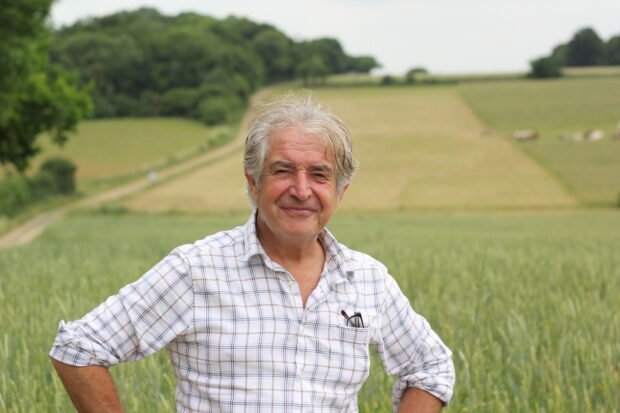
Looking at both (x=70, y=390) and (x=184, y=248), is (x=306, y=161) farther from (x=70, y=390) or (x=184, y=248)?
(x=70, y=390)

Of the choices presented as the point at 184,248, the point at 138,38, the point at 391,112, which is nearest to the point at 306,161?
the point at 184,248

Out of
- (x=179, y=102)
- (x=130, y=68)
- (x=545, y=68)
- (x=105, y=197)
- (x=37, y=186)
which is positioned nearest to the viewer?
(x=37, y=186)

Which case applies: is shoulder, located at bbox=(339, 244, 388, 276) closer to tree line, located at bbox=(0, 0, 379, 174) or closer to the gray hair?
the gray hair

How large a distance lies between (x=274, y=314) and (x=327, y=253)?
0.29 metres

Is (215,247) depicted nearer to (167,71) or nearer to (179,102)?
(179,102)

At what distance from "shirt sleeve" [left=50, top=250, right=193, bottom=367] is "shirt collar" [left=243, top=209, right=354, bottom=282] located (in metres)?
0.19

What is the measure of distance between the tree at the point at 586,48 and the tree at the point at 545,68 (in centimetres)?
3131

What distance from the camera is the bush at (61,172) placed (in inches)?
1681

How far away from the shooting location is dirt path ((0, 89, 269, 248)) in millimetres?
25314

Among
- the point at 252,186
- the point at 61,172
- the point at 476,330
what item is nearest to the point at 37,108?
the point at 61,172

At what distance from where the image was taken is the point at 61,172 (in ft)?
142

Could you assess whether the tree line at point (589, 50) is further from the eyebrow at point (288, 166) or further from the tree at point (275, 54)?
the eyebrow at point (288, 166)

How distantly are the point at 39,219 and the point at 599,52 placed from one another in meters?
108

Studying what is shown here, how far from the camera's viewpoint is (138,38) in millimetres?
104375
